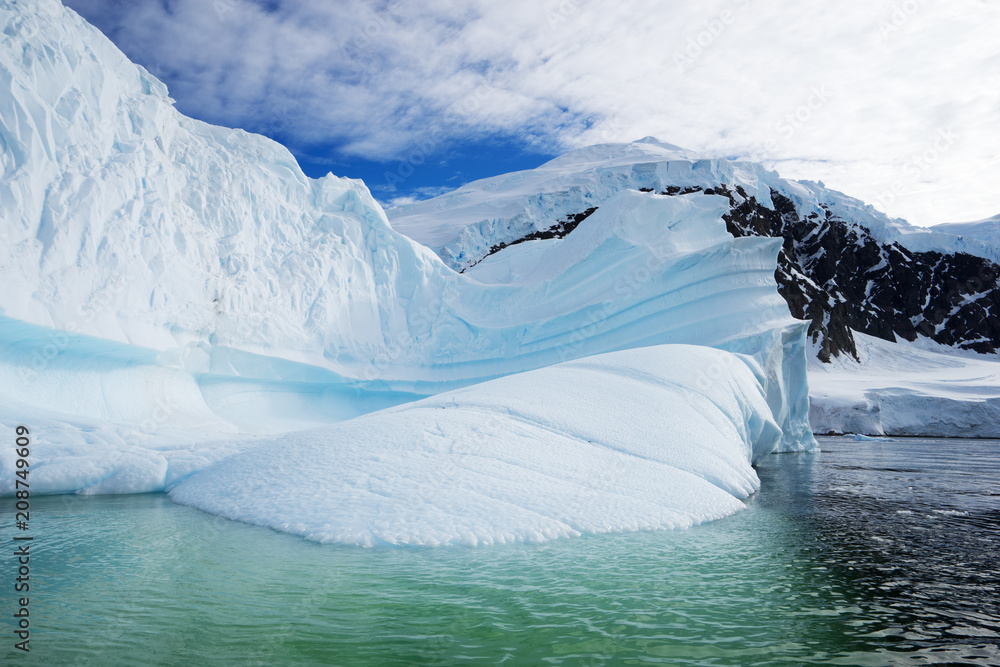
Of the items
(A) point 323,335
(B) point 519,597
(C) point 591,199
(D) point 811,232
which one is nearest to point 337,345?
(A) point 323,335

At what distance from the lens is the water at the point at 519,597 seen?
287cm

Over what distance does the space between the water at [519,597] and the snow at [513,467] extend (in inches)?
13.3

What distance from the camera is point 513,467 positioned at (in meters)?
6.11

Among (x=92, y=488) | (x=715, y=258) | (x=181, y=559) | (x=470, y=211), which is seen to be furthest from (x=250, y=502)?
(x=470, y=211)

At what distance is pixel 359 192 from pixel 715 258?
10.6 meters

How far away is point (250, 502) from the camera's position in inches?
233

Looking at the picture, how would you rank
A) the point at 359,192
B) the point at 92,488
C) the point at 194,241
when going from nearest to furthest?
the point at 92,488 → the point at 194,241 → the point at 359,192

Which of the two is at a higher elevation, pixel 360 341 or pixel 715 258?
pixel 715 258

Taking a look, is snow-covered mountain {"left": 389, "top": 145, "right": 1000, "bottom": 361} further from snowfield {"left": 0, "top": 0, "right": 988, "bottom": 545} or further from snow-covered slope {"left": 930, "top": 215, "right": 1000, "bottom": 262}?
snowfield {"left": 0, "top": 0, "right": 988, "bottom": 545}

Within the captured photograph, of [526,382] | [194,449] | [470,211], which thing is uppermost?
[470,211]

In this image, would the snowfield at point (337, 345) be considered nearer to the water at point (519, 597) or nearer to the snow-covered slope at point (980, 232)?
the water at point (519, 597)

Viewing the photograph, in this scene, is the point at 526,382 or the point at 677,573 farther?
the point at 526,382

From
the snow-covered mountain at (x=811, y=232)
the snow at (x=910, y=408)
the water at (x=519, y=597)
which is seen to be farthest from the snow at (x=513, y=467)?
the snow-covered mountain at (x=811, y=232)

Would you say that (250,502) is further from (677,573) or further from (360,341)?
(360,341)
